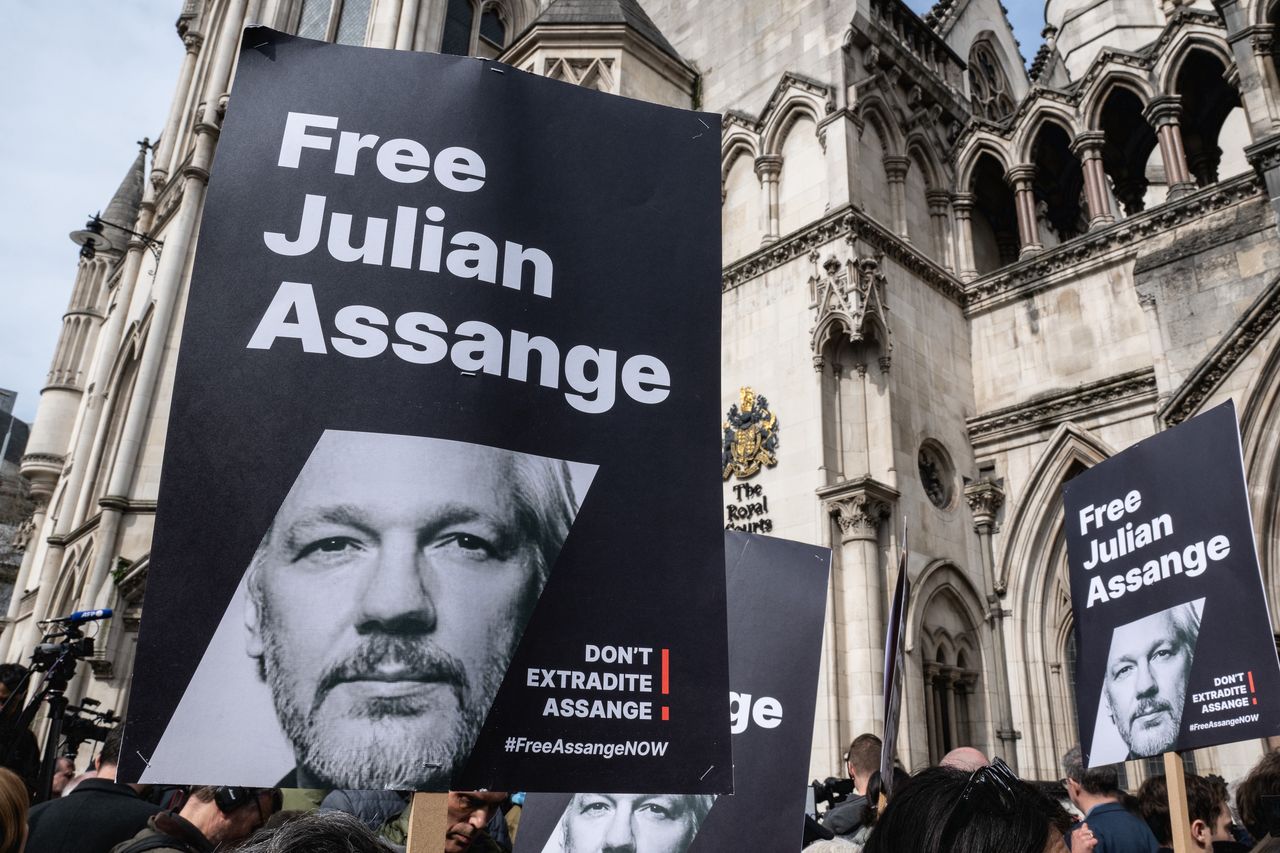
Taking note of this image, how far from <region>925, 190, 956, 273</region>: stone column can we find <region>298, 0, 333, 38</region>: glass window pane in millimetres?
13211

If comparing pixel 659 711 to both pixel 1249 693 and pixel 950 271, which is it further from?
pixel 950 271

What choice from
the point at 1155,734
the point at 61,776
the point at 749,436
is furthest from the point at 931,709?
the point at 61,776

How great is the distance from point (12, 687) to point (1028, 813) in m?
5.31

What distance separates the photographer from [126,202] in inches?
1312

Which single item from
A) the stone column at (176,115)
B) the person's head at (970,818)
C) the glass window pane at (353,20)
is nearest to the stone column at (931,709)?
the person's head at (970,818)

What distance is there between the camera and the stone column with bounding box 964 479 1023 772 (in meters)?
13.2

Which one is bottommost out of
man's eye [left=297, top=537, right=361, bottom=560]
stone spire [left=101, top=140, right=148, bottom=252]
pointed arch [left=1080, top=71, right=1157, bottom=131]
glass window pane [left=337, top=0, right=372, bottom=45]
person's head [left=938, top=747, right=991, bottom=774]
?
person's head [left=938, top=747, right=991, bottom=774]

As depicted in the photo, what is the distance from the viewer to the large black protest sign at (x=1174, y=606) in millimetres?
4332

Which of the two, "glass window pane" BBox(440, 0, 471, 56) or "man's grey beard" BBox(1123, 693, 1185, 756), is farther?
"glass window pane" BBox(440, 0, 471, 56)

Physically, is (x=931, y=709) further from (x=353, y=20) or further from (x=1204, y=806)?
(x=353, y=20)

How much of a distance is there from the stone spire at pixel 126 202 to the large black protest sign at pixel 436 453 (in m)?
35.6

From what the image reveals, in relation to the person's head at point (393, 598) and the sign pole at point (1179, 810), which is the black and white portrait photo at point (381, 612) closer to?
the person's head at point (393, 598)

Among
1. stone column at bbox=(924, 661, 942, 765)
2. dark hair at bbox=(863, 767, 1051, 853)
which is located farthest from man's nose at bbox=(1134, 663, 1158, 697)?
stone column at bbox=(924, 661, 942, 765)

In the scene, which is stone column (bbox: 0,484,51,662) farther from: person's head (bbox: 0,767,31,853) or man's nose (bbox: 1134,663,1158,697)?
man's nose (bbox: 1134,663,1158,697)
